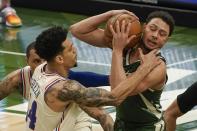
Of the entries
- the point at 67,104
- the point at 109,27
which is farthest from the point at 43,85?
the point at 109,27

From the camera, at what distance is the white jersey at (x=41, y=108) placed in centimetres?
501

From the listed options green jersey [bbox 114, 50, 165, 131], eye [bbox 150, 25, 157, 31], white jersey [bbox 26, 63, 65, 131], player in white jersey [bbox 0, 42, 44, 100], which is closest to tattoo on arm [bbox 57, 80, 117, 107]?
white jersey [bbox 26, 63, 65, 131]

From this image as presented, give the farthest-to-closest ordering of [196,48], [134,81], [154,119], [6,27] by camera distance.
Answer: [6,27]
[196,48]
[154,119]
[134,81]

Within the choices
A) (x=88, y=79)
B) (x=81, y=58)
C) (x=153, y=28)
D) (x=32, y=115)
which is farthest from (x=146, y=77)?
(x=81, y=58)

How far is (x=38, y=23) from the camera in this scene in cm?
1213

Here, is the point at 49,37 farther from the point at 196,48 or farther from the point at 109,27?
the point at 196,48

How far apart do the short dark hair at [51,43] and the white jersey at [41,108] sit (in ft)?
0.58

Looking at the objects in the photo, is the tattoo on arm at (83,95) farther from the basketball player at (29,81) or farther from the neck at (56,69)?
the basketball player at (29,81)

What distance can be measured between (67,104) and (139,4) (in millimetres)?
7479

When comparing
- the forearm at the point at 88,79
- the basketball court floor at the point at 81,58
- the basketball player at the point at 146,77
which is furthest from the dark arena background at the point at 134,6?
the basketball player at the point at 146,77

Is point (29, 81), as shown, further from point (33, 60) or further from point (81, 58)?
point (81, 58)

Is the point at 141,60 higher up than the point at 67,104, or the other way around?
the point at 141,60

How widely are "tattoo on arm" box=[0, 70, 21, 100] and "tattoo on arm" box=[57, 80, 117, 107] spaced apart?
1.33 meters

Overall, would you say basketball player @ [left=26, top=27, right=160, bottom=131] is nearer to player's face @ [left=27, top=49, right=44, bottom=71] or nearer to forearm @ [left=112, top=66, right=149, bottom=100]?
forearm @ [left=112, top=66, right=149, bottom=100]
